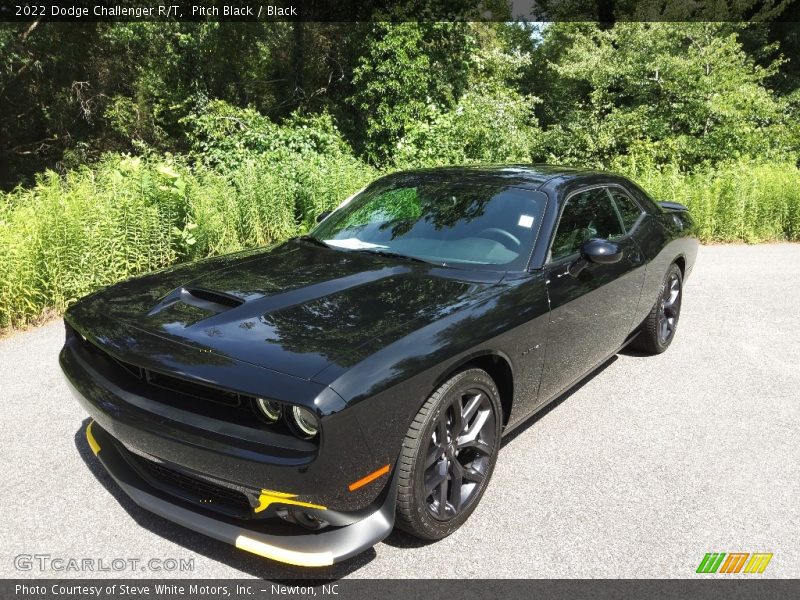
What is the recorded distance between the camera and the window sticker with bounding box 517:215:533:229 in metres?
3.54

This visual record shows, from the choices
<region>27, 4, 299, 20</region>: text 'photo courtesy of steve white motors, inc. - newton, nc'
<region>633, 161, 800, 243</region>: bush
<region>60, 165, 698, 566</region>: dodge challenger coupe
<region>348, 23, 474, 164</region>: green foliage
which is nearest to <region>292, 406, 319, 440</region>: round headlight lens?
<region>60, 165, 698, 566</region>: dodge challenger coupe

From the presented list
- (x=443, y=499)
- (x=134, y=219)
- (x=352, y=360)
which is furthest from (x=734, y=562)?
(x=134, y=219)

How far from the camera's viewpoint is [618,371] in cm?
486

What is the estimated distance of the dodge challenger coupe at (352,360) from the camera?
2.26m

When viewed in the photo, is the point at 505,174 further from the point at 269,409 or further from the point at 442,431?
the point at 269,409

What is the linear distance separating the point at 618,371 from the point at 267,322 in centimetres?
315

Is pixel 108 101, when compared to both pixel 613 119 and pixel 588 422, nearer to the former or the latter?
pixel 613 119

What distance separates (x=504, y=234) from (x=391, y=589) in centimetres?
191

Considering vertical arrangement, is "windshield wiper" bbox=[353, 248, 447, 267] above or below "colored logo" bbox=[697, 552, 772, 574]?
above

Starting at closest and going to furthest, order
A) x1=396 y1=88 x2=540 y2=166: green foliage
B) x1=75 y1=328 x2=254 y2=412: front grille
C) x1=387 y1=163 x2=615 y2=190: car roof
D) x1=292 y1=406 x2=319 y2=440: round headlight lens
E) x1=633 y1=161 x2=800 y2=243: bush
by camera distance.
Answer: x1=292 y1=406 x2=319 y2=440: round headlight lens < x1=75 y1=328 x2=254 y2=412: front grille < x1=387 y1=163 x2=615 y2=190: car roof < x1=633 y1=161 x2=800 y2=243: bush < x1=396 y1=88 x2=540 y2=166: green foliage

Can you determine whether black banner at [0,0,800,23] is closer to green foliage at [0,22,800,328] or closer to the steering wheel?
green foliage at [0,22,800,328]

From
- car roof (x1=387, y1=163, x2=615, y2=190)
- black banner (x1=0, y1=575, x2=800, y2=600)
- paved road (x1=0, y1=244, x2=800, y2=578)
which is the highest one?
car roof (x1=387, y1=163, x2=615, y2=190)

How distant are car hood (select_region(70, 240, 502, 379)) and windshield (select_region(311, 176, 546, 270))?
0.17m

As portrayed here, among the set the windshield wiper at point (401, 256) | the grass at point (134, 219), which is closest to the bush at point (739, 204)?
the grass at point (134, 219)
